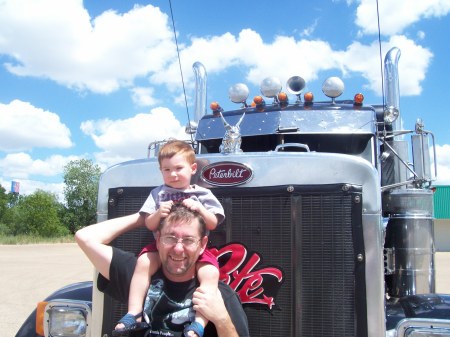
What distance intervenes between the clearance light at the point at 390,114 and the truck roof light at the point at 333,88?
1.93ft

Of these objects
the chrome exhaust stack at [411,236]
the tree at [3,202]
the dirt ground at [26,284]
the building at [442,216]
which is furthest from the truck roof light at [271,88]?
the tree at [3,202]

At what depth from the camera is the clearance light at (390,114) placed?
15.1 feet

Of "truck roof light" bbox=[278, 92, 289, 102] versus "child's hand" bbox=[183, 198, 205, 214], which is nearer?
"child's hand" bbox=[183, 198, 205, 214]

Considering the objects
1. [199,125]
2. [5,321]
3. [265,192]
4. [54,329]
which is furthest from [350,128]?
[5,321]

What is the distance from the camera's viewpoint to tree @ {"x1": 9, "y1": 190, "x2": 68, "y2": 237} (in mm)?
55438

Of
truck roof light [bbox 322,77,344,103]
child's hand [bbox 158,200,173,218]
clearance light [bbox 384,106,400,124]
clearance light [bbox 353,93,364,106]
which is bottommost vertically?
child's hand [bbox 158,200,173,218]

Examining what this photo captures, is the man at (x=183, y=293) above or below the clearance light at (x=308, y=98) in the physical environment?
below

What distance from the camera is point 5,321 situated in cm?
775

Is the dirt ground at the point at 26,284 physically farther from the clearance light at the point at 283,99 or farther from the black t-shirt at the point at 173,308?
the black t-shirt at the point at 173,308

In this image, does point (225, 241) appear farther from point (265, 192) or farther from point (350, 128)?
point (350, 128)

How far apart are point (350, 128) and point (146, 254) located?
8.62 ft

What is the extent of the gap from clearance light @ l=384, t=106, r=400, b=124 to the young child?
2.63 metres

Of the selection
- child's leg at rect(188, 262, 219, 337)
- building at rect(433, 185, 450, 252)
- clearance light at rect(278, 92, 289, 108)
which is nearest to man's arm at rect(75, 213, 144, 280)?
child's leg at rect(188, 262, 219, 337)

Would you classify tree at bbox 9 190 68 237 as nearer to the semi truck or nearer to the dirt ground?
the dirt ground
